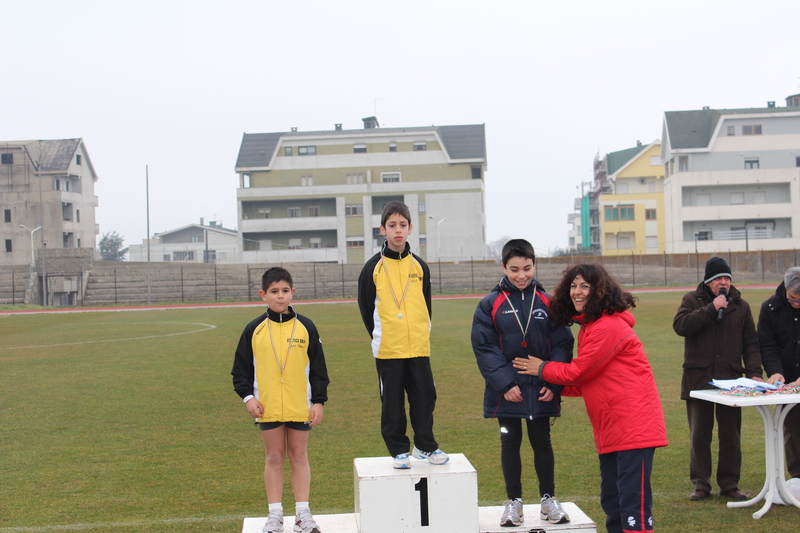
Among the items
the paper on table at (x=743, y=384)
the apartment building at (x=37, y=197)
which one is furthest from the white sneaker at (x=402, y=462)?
the apartment building at (x=37, y=197)

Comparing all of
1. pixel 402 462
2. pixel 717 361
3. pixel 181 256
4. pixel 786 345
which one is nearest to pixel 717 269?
pixel 717 361

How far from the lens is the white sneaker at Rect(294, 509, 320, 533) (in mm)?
4465

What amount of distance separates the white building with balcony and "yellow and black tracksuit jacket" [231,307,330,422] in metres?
56.6

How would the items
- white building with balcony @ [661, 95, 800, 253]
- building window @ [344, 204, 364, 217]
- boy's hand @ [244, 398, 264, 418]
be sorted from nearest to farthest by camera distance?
boy's hand @ [244, 398, 264, 418] < white building with balcony @ [661, 95, 800, 253] < building window @ [344, 204, 364, 217]

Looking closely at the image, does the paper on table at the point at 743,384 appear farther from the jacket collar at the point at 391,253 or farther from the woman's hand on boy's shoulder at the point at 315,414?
the woman's hand on boy's shoulder at the point at 315,414

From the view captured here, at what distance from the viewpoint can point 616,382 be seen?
14.0 feet

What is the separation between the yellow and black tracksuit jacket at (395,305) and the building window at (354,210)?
5998 cm

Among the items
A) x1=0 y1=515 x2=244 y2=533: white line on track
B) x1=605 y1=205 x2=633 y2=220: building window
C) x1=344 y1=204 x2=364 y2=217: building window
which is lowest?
x1=0 y1=515 x2=244 y2=533: white line on track

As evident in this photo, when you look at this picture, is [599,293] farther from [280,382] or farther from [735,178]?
[735,178]

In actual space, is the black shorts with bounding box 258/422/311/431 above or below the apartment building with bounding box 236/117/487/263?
below

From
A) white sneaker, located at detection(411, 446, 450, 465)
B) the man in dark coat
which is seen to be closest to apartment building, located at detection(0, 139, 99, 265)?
white sneaker, located at detection(411, 446, 450, 465)

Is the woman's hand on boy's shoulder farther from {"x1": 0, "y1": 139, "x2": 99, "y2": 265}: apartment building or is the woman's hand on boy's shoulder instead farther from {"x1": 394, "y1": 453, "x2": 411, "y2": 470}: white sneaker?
{"x1": 0, "y1": 139, "x2": 99, "y2": 265}: apartment building

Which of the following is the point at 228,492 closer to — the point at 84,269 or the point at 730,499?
the point at 730,499

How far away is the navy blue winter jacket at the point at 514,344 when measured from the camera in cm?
451
